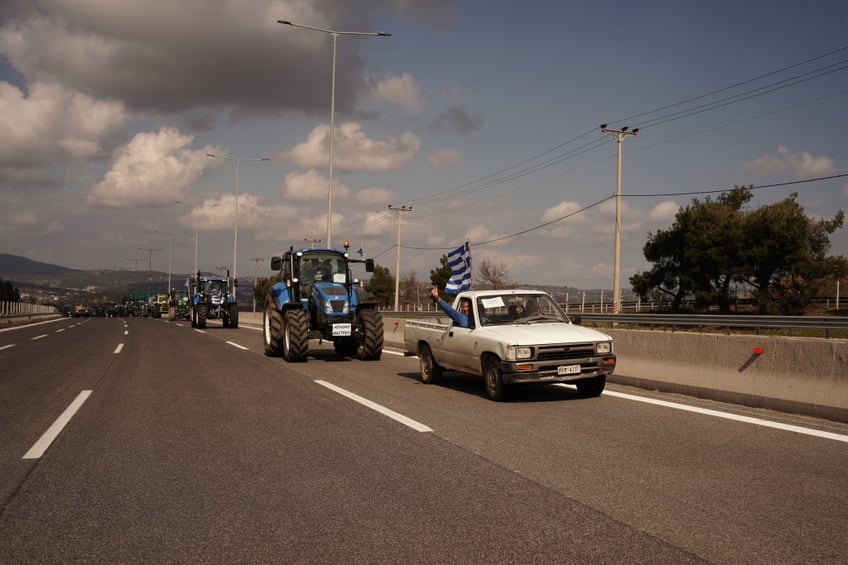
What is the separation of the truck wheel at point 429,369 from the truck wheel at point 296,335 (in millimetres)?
4187

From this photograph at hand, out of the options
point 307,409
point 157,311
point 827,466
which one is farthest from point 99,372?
point 157,311

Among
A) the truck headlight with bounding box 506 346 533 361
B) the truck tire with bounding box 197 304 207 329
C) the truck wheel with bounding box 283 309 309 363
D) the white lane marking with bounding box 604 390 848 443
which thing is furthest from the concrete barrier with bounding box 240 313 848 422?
the truck tire with bounding box 197 304 207 329

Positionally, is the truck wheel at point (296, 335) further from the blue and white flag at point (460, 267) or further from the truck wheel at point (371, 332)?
the blue and white flag at point (460, 267)

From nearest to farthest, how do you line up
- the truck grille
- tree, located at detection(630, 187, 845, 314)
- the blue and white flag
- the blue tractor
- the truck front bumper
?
the truck front bumper → the truck grille → the blue tractor → the blue and white flag → tree, located at detection(630, 187, 845, 314)

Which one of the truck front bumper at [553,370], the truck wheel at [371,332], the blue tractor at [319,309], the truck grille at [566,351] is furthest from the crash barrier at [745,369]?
the blue tractor at [319,309]

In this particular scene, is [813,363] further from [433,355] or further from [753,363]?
[433,355]

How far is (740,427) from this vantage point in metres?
7.61

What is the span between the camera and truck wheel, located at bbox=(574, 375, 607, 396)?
10.0m

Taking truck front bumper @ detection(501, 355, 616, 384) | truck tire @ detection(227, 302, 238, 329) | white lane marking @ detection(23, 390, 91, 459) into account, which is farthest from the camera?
truck tire @ detection(227, 302, 238, 329)

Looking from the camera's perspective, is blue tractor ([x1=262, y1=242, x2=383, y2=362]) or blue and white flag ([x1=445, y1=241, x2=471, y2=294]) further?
blue and white flag ([x1=445, y1=241, x2=471, y2=294])

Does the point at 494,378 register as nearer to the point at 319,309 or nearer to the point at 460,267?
the point at 319,309

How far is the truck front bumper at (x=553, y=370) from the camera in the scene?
936cm

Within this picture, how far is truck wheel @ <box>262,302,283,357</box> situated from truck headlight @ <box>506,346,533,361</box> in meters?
8.55

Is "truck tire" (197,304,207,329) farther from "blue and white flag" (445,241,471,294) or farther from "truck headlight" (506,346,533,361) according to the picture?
"truck headlight" (506,346,533,361)
